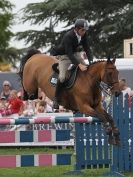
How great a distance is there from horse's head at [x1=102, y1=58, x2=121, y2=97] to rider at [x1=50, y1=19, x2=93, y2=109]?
58 cm

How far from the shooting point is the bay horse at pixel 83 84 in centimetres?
1160

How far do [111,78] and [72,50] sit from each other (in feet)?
3.24

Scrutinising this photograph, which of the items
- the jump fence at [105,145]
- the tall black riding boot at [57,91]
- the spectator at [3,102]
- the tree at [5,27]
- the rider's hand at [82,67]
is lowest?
the jump fence at [105,145]

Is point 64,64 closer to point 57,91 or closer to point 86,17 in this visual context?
point 57,91

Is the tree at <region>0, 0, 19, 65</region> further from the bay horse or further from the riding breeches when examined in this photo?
the riding breeches

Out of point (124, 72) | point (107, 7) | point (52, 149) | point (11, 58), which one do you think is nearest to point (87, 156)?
point (52, 149)

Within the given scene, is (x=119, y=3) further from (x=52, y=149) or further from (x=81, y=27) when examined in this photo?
(x=81, y=27)

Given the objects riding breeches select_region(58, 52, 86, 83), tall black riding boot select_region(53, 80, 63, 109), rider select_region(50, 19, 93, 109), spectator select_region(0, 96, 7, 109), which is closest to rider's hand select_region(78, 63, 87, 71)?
rider select_region(50, 19, 93, 109)

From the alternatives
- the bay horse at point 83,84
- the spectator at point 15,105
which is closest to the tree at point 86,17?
the spectator at point 15,105

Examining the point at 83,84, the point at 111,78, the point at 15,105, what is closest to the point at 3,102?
the point at 15,105

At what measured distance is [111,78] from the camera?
1164 cm

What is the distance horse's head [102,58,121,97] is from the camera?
11562mm

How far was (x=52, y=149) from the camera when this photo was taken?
16.9 meters

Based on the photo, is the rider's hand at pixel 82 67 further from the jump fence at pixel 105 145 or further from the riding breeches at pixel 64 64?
the jump fence at pixel 105 145
